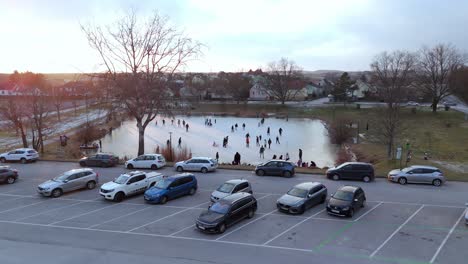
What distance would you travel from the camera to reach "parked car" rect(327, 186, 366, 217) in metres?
17.0

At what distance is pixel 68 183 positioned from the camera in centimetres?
2205

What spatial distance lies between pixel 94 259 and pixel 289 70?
9843 centimetres

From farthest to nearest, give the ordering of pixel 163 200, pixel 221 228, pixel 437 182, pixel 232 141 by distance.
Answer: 1. pixel 232 141
2. pixel 437 182
3. pixel 163 200
4. pixel 221 228

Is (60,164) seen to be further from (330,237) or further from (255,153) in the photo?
(330,237)

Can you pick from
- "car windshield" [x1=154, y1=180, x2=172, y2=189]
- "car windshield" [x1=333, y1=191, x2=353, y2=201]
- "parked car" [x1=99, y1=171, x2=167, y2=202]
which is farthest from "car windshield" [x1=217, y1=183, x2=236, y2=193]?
"car windshield" [x1=333, y1=191, x2=353, y2=201]

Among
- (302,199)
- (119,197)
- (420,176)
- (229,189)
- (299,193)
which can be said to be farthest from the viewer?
(420,176)

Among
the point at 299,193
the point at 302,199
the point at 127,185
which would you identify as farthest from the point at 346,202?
the point at 127,185

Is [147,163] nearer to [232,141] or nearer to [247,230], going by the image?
[247,230]

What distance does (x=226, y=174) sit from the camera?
2659 centimetres

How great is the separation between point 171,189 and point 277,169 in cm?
823

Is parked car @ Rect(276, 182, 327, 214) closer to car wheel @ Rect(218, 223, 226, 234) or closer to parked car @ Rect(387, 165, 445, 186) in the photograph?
car wheel @ Rect(218, 223, 226, 234)

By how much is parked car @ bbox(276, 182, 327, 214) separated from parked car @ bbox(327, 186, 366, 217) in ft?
3.36

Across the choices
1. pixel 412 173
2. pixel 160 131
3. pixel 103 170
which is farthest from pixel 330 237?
pixel 160 131

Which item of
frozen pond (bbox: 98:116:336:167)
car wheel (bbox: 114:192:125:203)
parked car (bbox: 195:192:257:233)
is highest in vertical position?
parked car (bbox: 195:192:257:233)
